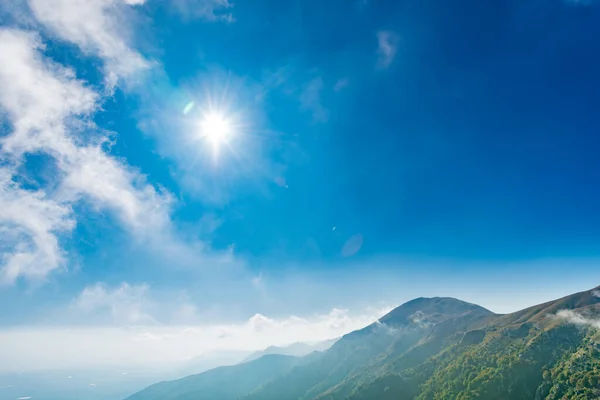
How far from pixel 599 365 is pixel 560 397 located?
114 feet

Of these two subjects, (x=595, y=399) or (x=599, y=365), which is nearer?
(x=595, y=399)

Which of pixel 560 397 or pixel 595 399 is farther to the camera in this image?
pixel 560 397

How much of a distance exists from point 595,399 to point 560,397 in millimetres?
25665

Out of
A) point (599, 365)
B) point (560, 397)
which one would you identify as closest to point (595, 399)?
point (560, 397)

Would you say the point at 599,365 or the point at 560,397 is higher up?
the point at 599,365

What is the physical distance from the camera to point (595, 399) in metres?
167

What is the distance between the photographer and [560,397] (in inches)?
7441

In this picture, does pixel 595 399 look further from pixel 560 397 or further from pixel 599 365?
pixel 599 365

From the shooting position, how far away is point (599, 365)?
195 metres

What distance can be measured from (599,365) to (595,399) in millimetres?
40713
